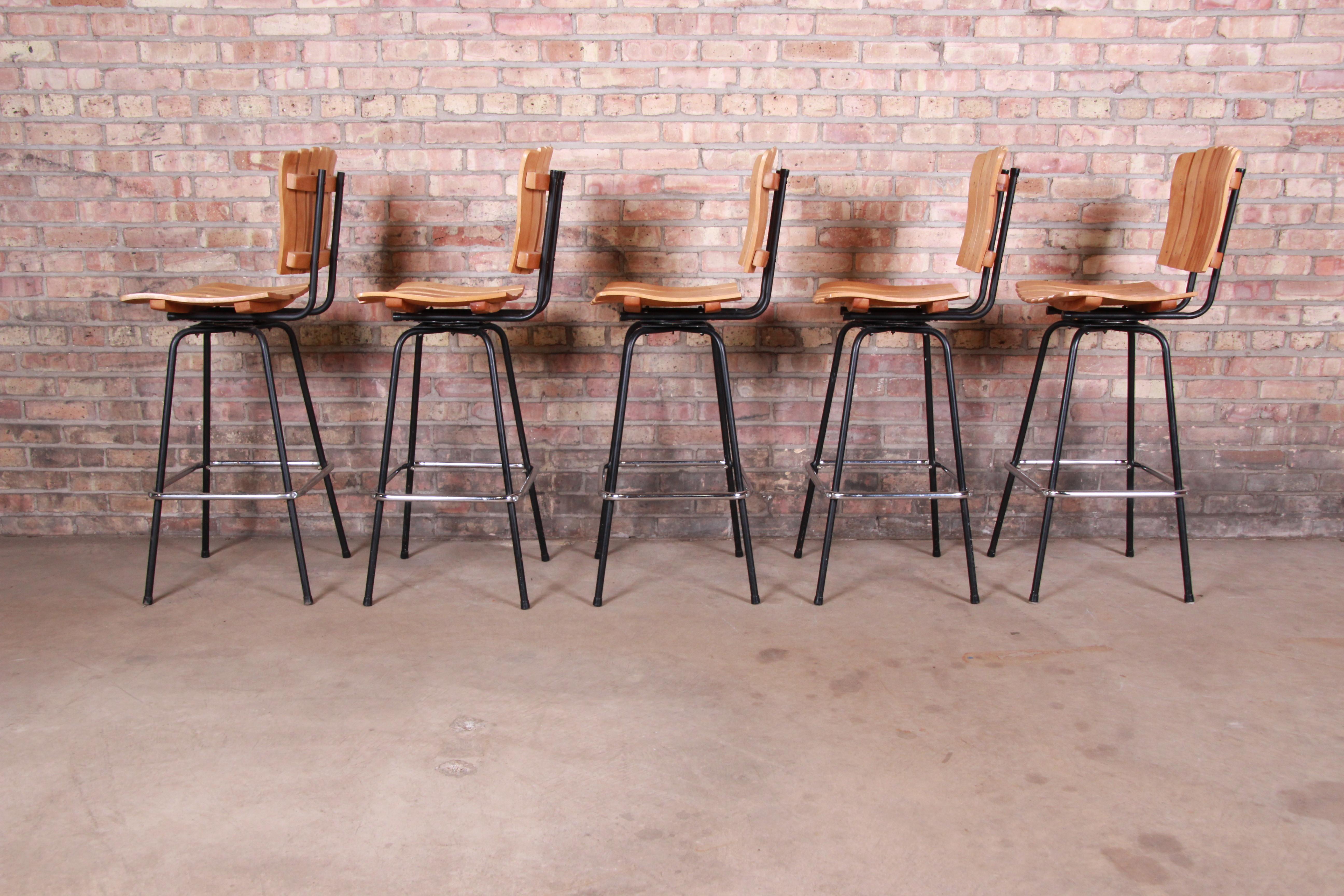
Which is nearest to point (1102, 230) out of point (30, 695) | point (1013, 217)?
point (1013, 217)

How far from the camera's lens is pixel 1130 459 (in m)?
3.15

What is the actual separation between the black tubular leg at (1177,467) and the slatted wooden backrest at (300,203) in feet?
8.00

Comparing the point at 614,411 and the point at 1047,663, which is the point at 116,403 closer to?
the point at 614,411

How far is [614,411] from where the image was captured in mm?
3031

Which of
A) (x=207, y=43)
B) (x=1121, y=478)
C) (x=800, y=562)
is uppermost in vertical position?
(x=207, y=43)

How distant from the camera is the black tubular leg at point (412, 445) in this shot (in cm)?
297

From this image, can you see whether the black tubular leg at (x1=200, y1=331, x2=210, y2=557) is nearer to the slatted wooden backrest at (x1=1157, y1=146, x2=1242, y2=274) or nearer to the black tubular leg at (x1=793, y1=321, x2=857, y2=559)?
the black tubular leg at (x1=793, y1=321, x2=857, y2=559)

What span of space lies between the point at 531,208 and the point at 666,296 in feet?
1.43

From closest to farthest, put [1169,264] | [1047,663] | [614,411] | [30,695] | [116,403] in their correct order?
[30,695] < [1047,663] < [1169,264] < [614,411] < [116,403]

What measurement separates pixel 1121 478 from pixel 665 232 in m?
1.84

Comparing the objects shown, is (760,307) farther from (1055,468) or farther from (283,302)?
(283,302)

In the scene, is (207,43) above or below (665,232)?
above

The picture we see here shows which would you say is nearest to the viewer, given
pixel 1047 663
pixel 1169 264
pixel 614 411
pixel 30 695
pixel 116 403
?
pixel 30 695

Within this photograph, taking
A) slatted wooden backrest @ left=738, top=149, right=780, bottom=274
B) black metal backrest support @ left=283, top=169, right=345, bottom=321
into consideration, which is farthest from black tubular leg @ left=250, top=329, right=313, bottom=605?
slatted wooden backrest @ left=738, top=149, right=780, bottom=274
